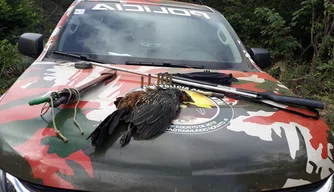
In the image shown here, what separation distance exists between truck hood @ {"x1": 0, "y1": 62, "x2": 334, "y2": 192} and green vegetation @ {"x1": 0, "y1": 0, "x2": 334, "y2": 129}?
3.40 meters

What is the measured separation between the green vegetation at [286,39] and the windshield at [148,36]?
239 centimetres

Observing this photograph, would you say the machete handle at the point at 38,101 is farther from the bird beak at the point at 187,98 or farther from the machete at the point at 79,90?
the bird beak at the point at 187,98

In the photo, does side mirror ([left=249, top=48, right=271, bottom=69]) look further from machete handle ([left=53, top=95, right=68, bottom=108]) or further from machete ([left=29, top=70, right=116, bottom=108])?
machete handle ([left=53, top=95, right=68, bottom=108])

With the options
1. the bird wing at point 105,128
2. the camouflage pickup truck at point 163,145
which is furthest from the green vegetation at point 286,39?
the bird wing at point 105,128

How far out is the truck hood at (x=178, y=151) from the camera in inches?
66.6

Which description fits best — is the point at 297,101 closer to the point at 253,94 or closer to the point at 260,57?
the point at 253,94

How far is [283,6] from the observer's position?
9.76 m

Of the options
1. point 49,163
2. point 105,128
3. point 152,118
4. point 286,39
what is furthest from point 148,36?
point 286,39

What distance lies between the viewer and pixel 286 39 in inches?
334

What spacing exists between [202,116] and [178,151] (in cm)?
36

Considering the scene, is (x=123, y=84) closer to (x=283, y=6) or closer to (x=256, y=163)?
(x=256, y=163)

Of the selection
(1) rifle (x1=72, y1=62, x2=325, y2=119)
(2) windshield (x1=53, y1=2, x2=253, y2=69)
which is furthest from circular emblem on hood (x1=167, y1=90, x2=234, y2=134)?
(2) windshield (x1=53, y1=2, x2=253, y2=69)

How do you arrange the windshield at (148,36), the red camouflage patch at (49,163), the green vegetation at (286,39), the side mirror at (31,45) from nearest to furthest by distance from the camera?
the red camouflage patch at (49,163) < the windshield at (148,36) < the side mirror at (31,45) < the green vegetation at (286,39)

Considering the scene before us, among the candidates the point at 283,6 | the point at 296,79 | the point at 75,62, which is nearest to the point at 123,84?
the point at 75,62
